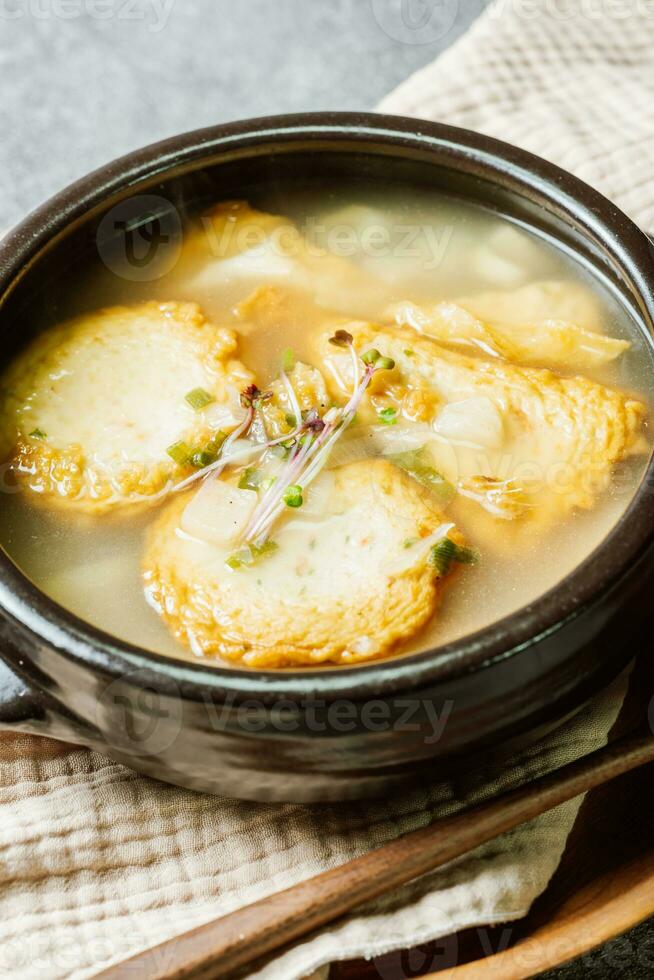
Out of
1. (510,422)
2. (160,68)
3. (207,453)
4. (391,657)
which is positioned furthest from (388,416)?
(160,68)

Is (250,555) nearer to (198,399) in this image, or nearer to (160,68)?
(198,399)

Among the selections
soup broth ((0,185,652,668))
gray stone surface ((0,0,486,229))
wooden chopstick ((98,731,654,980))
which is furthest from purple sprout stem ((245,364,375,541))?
gray stone surface ((0,0,486,229))

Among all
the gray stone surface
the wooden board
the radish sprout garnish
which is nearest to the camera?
the wooden board

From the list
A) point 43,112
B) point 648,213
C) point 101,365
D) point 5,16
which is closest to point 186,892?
point 101,365

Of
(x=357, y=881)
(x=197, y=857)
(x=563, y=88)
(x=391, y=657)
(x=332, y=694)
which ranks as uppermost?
(x=563, y=88)

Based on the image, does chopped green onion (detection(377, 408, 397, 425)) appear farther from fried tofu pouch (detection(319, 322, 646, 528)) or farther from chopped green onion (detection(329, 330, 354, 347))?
chopped green onion (detection(329, 330, 354, 347))

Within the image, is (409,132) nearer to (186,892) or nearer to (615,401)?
(615,401)
